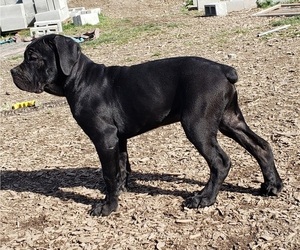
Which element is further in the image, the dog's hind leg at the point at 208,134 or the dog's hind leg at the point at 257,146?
the dog's hind leg at the point at 257,146

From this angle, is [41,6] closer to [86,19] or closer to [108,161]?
[86,19]

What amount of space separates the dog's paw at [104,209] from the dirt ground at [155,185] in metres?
0.05

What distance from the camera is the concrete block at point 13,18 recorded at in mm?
19281

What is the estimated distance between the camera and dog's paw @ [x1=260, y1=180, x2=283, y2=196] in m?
4.76

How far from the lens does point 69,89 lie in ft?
15.5

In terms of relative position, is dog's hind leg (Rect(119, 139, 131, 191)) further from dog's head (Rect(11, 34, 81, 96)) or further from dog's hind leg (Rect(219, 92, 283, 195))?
dog's hind leg (Rect(219, 92, 283, 195))

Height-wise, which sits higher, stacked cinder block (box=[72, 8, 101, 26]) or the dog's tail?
the dog's tail

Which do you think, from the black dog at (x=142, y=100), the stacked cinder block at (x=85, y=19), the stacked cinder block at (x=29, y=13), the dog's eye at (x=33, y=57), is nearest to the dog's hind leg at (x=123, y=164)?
the black dog at (x=142, y=100)

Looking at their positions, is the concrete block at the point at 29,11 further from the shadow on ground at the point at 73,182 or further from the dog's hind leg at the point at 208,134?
the dog's hind leg at the point at 208,134

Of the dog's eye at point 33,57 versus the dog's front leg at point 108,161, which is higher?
the dog's eye at point 33,57

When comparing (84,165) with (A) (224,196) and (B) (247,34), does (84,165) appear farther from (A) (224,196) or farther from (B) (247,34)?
(B) (247,34)

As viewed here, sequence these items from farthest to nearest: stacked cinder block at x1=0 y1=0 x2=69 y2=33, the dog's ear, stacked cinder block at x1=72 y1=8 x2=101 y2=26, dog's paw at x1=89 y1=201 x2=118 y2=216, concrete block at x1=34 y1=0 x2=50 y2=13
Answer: concrete block at x1=34 y1=0 x2=50 y2=13, stacked cinder block at x1=0 y1=0 x2=69 y2=33, stacked cinder block at x1=72 y1=8 x2=101 y2=26, dog's paw at x1=89 y1=201 x2=118 y2=216, the dog's ear

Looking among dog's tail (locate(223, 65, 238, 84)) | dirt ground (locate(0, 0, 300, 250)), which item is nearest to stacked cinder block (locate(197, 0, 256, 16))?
dirt ground (locate(0, 0, 300, 250))

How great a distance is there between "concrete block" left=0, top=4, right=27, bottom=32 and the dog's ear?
15.5 metres
